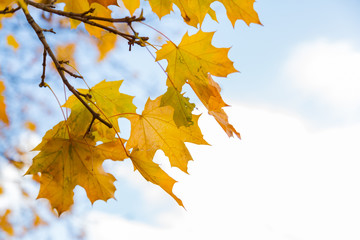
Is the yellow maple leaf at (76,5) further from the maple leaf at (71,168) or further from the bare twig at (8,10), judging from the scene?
the maple leaf at (71,168)

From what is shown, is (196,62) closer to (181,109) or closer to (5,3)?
(181,109)

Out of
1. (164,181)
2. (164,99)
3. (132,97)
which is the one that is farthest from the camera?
(132,97)

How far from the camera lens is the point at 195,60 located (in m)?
1.06

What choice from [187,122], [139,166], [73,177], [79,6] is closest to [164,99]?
[187,122]

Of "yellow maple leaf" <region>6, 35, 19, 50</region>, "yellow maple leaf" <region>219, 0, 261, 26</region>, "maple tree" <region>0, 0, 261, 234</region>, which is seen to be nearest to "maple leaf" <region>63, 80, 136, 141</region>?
"maple tree" <region>0, 0, 261, 234</region>

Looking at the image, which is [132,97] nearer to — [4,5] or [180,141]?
[180,141]

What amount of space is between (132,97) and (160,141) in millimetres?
197

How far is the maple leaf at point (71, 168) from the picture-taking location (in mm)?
992

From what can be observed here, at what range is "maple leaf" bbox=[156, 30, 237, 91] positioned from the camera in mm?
1042

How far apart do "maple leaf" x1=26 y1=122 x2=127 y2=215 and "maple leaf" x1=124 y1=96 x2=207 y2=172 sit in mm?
85

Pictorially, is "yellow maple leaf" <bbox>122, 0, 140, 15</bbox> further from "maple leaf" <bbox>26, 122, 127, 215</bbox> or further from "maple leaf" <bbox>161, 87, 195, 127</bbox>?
"maple leaf" <bbox>26, 122, 127, 215</bbox>

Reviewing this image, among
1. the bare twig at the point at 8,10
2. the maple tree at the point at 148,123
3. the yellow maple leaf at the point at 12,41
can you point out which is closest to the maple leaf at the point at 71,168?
the maple tree at the point at 148,123

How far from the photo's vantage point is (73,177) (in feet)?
3.35

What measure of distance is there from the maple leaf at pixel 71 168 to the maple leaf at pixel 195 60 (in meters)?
0.29
